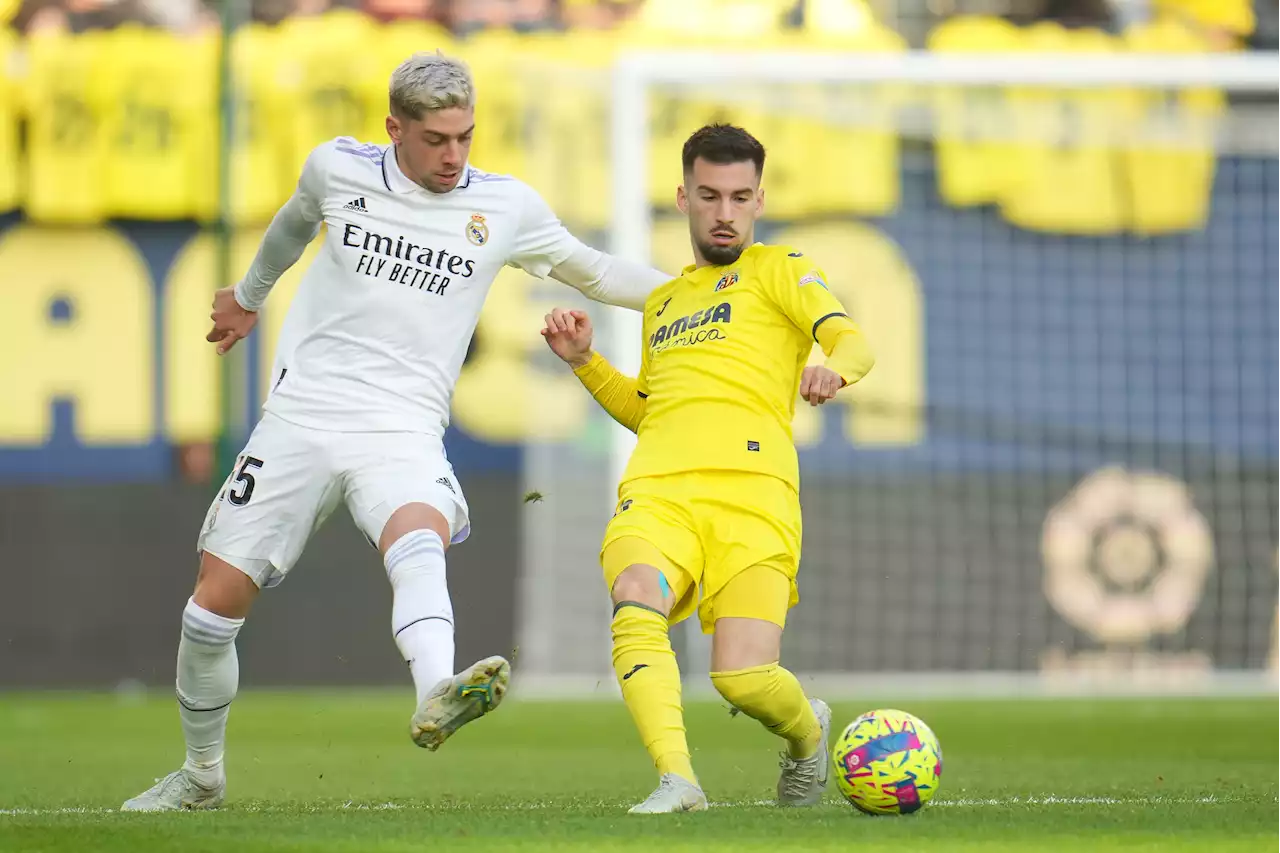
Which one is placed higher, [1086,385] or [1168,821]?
[1086,385]

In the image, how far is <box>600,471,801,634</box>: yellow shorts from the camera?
4820mm

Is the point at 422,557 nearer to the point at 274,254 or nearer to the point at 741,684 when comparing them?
the point at 741,684

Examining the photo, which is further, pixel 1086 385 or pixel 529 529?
pixel 1086 385

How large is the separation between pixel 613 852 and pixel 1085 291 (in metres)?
11.3

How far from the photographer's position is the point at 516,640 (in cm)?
1340

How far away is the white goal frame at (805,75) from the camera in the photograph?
1141 centimetres

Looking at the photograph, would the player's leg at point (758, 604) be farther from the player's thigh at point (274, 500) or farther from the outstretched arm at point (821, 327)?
the player's thigh at point (274, 500)

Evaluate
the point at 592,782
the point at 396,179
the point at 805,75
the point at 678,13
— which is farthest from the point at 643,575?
the point at 678,13

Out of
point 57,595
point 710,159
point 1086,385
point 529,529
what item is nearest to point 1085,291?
point 1086,385

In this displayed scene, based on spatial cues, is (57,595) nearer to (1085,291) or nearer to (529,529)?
(529,529)

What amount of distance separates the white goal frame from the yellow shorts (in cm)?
634

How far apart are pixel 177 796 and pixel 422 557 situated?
1.11 m

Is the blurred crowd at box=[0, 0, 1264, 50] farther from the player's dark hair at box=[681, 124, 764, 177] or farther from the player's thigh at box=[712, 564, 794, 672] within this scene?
the player's thigh at box=[712, 564, 794, 672]

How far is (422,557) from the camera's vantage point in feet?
15.3
